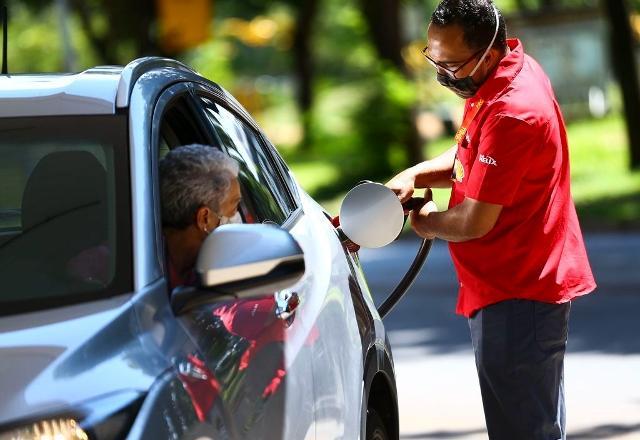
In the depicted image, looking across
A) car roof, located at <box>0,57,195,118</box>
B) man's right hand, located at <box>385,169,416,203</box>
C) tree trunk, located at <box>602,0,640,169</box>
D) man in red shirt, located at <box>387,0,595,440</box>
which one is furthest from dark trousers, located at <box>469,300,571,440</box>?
tree trunk, located at <box>602,0,640,169</box>

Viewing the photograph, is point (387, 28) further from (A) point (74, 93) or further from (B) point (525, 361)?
(A) point (74, 93)

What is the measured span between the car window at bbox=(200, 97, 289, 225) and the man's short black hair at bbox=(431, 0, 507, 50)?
66 centimetres

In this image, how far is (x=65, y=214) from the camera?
363 cm

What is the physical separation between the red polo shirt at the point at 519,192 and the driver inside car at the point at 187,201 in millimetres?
917

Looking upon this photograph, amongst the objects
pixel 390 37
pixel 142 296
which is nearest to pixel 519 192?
pixel 142 296

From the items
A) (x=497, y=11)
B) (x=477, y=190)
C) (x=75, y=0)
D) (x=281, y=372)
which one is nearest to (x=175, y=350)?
(x=281, y=372)

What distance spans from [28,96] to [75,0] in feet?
141

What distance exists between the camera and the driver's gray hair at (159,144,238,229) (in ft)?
12.2

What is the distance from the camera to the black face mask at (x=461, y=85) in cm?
461

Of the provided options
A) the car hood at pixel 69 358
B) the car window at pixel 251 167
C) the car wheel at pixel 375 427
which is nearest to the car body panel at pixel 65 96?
the car window at pixel 251 167

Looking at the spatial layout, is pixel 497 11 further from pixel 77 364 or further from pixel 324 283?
pixel 77 364

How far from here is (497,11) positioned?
4586 millimetres

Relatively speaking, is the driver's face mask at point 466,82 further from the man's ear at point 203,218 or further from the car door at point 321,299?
the man's ear at point 203,218

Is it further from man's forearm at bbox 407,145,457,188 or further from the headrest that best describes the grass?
the headrest
